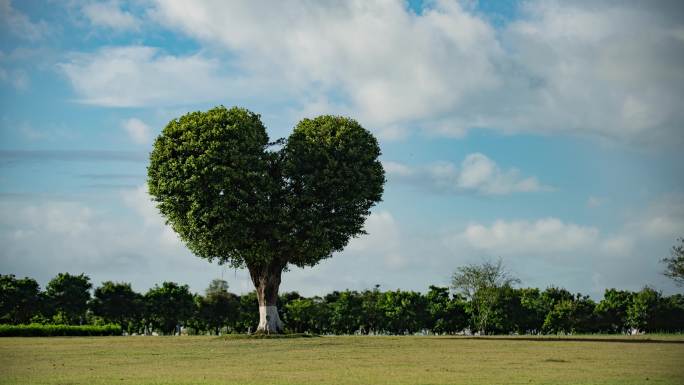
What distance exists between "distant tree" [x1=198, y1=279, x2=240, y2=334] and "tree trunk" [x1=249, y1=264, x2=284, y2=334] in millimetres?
23247

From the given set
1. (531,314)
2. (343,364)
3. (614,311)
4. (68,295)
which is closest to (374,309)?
(531,314)

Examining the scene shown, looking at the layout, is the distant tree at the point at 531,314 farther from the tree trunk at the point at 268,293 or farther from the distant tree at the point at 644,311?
the tree trunk at the point at 268,293

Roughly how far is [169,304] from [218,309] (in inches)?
242

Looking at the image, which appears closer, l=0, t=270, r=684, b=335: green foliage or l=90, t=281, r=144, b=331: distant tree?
l=0, t=270, r=684, b=335: green foliage

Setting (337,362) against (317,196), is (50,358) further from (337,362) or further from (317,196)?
(317,196)

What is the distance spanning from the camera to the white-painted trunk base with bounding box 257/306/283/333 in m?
67.8

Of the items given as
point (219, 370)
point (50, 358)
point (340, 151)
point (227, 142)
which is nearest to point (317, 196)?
point (340, 151)

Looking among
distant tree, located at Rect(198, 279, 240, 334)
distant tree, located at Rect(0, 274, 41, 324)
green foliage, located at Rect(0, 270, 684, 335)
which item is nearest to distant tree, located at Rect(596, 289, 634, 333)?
green foliage, located at Rect(0, 270, 684, 335)

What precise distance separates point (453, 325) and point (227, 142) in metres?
36.9

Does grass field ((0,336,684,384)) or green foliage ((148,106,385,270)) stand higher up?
green foliage ((148,106,385,270))

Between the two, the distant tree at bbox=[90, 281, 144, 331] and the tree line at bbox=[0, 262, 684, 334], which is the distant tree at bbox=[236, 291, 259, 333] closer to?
the tree line at bbox=[0, 262, 684, 334]

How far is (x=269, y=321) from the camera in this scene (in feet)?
224

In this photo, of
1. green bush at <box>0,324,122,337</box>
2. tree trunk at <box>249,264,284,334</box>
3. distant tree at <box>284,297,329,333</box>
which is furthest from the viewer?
distant tree at <box>284,297,329,333</box>

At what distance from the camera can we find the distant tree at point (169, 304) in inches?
3467
